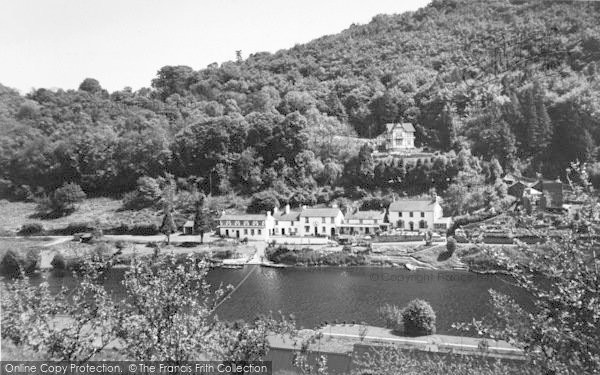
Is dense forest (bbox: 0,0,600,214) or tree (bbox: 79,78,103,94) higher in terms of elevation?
tree (bbox: 79,78,103,94)

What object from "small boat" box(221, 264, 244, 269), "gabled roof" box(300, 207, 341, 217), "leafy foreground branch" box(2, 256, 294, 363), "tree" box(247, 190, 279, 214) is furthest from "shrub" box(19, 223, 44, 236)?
"leafy foreground branch" box(2, 256, 294, 363)

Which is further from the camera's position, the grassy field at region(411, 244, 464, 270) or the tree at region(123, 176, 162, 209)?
the tree at region(123, 176, 162, 209)

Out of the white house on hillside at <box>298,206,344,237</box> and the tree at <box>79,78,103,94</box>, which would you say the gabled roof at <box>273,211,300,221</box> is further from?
the tree at <box>79,78,103,94</box>

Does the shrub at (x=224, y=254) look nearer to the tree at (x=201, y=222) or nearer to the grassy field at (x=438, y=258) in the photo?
the tree at (x=201, y=222)

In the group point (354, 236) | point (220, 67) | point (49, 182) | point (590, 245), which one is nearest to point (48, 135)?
point (49, 182)

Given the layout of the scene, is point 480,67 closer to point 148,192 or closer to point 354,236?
point 354,236

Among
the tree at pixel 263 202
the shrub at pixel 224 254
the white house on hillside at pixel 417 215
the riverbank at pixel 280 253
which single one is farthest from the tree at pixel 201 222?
the white house on hillside at pixel 417 215
